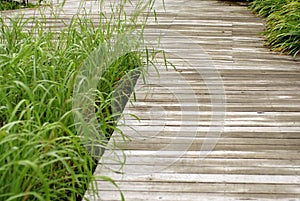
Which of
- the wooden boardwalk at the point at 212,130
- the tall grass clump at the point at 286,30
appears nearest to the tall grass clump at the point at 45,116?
the wooden boardwalk at the point at 212,130

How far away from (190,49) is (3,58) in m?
2.50

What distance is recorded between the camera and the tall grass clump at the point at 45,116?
89.1 inches

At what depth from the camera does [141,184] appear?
2.78m

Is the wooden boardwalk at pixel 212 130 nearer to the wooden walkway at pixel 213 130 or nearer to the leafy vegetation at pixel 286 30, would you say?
the wooden walkway at pixel 213 130

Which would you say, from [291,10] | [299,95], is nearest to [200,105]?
[299,95]

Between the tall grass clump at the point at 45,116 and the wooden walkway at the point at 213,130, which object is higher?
the tall grass clump at the point at 45,116

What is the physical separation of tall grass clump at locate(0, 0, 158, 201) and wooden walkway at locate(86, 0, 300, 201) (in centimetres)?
16

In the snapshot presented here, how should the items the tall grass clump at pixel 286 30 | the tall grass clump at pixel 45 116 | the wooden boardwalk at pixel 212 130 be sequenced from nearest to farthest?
the tall grass clump at pixel 45 116 → the wooden boardwalk at pixel 212 130 → the tall grass clump at pixel 286 30

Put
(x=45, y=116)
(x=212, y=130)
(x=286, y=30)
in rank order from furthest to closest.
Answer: (x=286, y=30) < (x=212, y=130) < (x=45, y=116)

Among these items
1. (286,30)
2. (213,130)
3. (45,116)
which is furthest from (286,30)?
(45,116)

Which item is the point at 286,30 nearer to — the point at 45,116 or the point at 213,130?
Result: the point at 213,130

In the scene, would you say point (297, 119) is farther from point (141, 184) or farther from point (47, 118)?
point (47, 118)

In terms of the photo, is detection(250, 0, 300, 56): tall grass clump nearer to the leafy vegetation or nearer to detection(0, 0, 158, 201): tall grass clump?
the leafy vegetation

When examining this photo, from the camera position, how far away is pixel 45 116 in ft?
9.98
